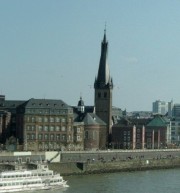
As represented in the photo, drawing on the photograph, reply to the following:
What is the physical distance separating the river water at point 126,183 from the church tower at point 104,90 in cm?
2884

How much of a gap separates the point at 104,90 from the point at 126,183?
46.5 metres

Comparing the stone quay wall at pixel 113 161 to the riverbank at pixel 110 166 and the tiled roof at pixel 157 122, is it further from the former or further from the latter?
the tiled roof at pixel 157 122

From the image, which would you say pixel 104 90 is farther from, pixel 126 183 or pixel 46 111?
pixel 126 183

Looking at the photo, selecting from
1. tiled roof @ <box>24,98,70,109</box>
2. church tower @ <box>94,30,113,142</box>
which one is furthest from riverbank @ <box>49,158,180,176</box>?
church tower @ <box>94,30,113,142</box>

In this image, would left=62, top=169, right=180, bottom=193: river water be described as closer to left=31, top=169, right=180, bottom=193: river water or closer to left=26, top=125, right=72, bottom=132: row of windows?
left=31, top=169, right=180, bottom=193: river water

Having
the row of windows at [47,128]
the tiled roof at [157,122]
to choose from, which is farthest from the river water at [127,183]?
the tiled roof at [157,122]

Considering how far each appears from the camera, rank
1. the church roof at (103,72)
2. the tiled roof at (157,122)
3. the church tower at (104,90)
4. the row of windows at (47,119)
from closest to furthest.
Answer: the row of windows at (47,119) < the church roof at (103,72) < the church tower at (104,90) < the tiled roof at (157,122)

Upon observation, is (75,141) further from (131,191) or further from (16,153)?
(131,191)

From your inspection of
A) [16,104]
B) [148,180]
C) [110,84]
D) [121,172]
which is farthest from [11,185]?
[110,84]

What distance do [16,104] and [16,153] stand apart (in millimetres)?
25960

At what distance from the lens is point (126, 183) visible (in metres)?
71.6

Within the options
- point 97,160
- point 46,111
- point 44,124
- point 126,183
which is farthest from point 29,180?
point 46,111

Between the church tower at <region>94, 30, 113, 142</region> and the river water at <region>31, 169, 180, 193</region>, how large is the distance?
28837 millimetres

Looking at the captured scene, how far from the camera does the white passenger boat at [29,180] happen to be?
6138 cm
